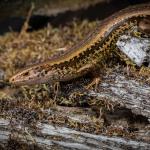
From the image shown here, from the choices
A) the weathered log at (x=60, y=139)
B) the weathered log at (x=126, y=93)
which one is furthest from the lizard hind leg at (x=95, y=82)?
the weathered log at (x=60, y=139)

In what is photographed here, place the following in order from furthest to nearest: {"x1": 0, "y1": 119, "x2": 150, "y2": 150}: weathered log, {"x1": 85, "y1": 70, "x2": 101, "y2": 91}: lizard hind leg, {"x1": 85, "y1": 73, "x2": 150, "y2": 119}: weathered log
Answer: {"x1": 85, "y1": 70, "x2": 101, "y2": 91}: lizard hind leg, {"x1": 85, "y1": 73, "x2": 150, "y2": 119}: weathered log, {"x1": 0, "y1": 119, "x2": 150, "y2": 150}: weathered log

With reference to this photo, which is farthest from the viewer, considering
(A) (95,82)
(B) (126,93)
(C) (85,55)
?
(C) (85,55)

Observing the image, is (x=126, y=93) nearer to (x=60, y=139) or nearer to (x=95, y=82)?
(x=95, y=82)

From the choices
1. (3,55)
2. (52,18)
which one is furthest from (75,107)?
(52,18)

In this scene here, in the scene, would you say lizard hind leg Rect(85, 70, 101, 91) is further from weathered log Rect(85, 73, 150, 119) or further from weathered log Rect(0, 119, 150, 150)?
weathered log Rect(0, 119, 150, 150)

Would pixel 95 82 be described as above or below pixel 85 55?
below

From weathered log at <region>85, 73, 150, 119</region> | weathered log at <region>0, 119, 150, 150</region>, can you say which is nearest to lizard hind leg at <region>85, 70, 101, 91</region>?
weathered log at <region>85, 73, 150, 119</region>

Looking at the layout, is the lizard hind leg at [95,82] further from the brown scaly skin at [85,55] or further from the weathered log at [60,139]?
the weathered log at [60,139]

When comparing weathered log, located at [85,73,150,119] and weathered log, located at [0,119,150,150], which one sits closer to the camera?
weathered log, located at [0,119,150,150]

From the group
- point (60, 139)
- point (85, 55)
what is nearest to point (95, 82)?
point (85, 55)
